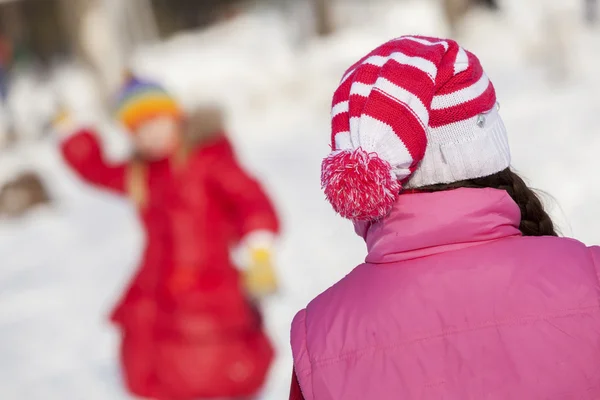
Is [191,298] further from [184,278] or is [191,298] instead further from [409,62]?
[409,62]

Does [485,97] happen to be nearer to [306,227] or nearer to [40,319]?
[40,319]

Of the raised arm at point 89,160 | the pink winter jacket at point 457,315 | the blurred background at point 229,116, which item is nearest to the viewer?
the pink winter jacket at point 457,315

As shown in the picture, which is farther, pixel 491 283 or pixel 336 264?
pixel 336 264

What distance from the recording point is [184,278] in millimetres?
4250

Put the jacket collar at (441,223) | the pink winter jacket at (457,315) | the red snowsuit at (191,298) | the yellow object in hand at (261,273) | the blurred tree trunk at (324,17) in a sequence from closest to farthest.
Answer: the pink winter jacket at (457,315)
the jacket collar at (441,223)
the yellow object in hand at (261,273)
the red snowsuit at (191,298)
the blurred tree trunk at (324,17)

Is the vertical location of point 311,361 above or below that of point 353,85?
below

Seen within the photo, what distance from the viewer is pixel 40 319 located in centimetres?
676

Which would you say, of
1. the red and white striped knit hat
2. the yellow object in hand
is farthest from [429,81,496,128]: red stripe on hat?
the yellow object in hand

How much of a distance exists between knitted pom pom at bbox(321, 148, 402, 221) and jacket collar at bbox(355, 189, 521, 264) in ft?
0.10

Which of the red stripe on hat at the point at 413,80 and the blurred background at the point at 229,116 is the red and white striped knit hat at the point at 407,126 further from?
the blurred background at the point at 229,116

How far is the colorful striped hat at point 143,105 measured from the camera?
423 centimetres

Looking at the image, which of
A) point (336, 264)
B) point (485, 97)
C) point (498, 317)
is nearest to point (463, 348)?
point (498, 317)

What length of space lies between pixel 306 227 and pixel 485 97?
6.29m

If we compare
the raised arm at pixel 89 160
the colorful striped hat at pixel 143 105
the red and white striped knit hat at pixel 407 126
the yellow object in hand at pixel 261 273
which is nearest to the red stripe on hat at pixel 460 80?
the red and white striped knit hat at pixel 407 126
